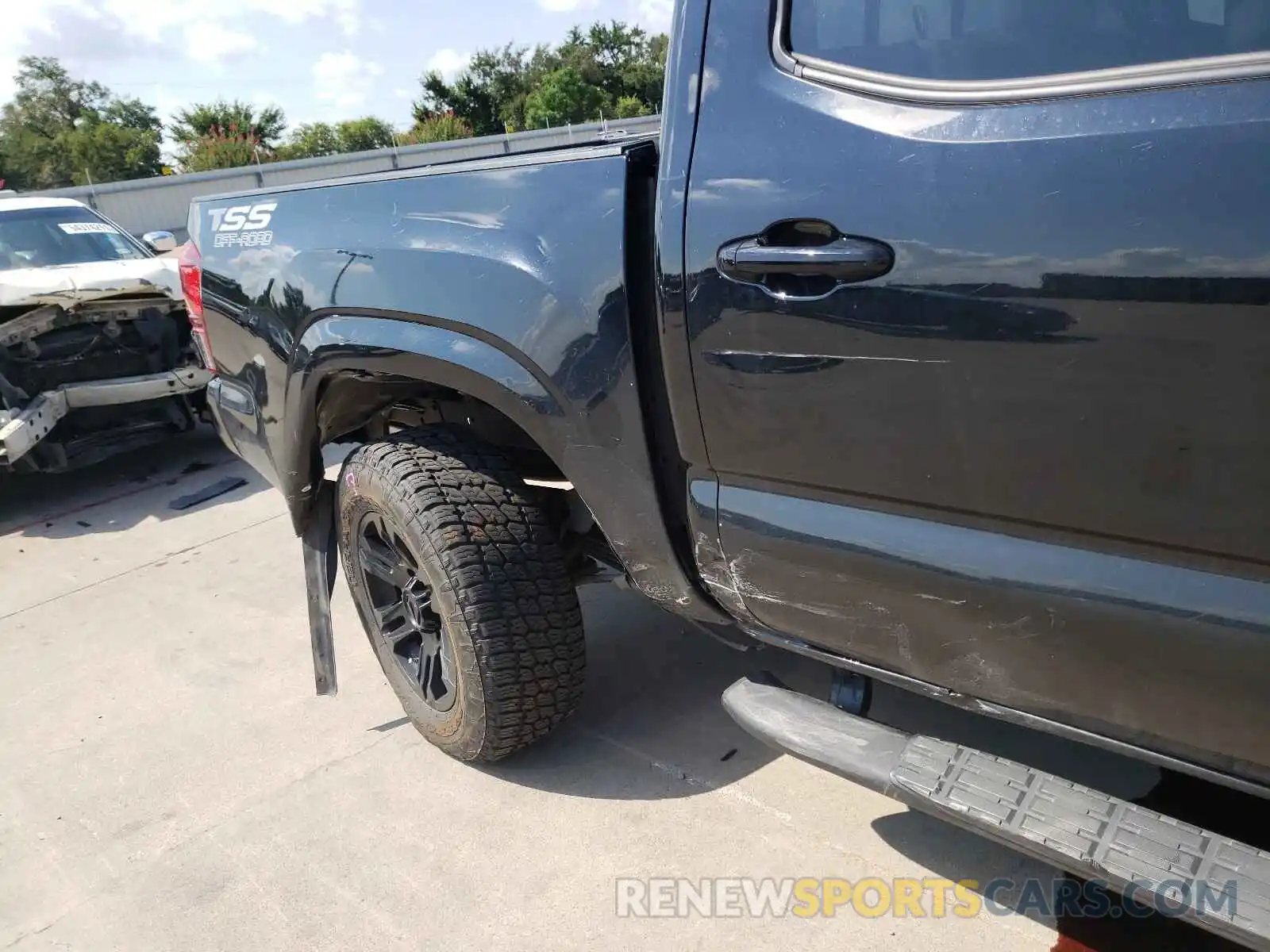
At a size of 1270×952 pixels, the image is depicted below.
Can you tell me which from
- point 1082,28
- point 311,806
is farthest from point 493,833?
point 1082,28

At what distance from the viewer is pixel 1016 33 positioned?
142 centimetres

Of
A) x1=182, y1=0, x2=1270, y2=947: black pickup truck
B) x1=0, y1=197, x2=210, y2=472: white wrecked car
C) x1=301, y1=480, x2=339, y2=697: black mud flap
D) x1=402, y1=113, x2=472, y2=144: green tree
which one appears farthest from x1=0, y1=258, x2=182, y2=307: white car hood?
x1=402, y1=113, x2=472, y2=144: green tree

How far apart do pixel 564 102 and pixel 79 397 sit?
40.4 m

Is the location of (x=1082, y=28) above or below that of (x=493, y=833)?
above

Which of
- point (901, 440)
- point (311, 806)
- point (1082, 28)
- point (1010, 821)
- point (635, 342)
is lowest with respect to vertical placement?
point (311, 806)

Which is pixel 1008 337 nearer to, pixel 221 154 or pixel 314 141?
pixel 221 154

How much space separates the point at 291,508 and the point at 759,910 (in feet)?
5.77

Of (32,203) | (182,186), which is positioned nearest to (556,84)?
(182,186)

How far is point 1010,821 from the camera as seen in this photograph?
1572 mm

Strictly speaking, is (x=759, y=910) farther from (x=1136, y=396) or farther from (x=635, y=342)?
(x=1136, y=396)

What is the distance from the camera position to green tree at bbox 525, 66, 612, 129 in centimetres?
4238

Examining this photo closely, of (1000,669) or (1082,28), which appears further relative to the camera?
(1000,669)

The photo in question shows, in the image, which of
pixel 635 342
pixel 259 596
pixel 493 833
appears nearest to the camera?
pixel 635 342

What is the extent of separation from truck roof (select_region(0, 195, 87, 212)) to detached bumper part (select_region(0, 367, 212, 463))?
1.76m
